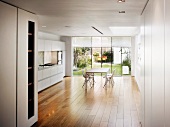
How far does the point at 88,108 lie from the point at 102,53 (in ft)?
29.8

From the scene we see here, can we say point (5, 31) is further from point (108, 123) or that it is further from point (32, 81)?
point (108, 123)

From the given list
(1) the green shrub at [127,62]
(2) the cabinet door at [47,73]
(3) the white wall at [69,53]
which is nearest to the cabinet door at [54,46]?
(2) the cabinet door at [47,73]

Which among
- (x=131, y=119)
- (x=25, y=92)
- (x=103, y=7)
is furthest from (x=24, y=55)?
(x=131, y=119)

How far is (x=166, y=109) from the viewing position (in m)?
2.22

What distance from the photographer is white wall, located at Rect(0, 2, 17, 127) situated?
4.07m

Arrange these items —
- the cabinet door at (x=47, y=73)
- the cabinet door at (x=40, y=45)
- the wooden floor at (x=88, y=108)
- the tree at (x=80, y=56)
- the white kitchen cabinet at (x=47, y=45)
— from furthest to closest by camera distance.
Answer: the tree at (x=80, y=56)
the white kitchen cabinet at (x=47, y=45)
the cabinet door at (x=47, y=73)
the cabinet door at (x=40, y=45)
the wooden floor at (x=88, y=108)

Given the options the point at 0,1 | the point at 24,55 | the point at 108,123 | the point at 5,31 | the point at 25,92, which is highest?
the point at 0,1

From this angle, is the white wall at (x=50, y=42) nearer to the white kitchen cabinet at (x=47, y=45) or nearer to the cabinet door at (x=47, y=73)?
the white kitchen cabinet at (x=47, y=45)

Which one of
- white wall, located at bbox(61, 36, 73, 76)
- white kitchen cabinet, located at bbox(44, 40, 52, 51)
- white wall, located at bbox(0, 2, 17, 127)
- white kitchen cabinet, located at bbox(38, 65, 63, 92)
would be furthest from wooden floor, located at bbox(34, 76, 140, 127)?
white wall, located at bbox(61, 36, 73, 76)

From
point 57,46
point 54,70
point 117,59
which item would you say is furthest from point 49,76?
point 117,59

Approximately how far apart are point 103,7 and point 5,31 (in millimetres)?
1783

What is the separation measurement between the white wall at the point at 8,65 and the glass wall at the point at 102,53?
38.1ft

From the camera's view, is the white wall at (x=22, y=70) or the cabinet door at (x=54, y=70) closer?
the white wall at (x=22, y=70)

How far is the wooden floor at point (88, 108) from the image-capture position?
19.0 feet
